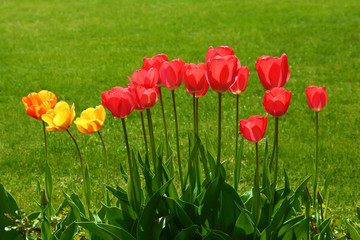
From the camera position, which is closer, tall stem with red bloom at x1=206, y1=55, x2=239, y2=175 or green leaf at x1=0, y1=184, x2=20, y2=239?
tall stem with red bloom at x1=206, y1=55, x2=239, y2=175

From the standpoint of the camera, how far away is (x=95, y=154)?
4.99 metres

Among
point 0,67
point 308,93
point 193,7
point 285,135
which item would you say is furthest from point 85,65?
point 308,93

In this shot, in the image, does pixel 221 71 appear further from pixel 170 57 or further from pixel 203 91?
pixel 170 57

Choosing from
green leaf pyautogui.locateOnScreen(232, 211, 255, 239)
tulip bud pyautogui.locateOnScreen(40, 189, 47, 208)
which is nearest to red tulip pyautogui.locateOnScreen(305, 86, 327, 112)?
green leaf pyautogui.locateOnScreen(232, 211, 255, 239)

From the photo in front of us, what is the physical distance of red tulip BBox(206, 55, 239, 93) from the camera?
6.32ft

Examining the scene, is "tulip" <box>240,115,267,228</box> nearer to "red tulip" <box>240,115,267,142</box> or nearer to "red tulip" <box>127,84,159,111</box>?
"red tulip" <box>240,115,267,142</box>

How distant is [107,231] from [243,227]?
54cm

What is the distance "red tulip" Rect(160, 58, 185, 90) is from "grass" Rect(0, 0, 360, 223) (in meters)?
0.51

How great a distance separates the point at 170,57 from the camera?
8.27 m

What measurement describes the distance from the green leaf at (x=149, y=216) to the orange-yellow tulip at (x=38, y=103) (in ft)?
2.45

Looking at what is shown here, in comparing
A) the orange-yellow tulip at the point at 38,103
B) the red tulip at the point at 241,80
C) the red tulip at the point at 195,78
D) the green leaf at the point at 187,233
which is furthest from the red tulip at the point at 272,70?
the orange-yellow tulip at the point at 38,103

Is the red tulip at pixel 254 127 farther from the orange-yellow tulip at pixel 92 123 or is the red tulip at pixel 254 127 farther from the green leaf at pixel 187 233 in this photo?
the orange-yellow tulip at pixel 92 123

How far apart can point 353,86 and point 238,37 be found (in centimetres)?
324

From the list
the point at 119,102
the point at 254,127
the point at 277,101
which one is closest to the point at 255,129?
the point at 254,127
